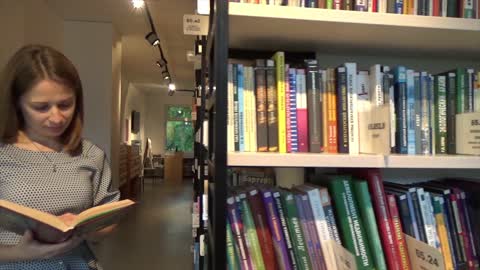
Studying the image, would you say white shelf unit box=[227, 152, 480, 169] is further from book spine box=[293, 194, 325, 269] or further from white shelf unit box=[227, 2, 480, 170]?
book spine box=[293, 194, 325, 269]

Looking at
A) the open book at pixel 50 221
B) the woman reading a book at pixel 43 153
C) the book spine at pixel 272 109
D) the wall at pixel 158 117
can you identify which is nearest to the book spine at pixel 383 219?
the book spine at pixel 272 109

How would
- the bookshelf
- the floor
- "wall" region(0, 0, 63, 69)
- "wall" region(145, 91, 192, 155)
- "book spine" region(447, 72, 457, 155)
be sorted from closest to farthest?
1. the bookshelf
2. "book spine" region(447, 72, 457, 155)
3. "wall" region(0, 0, 63, 69)
4. the floor
5. "wall" region(145, 91, 192, 155)

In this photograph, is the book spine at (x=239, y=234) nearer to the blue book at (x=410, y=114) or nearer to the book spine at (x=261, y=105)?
the book spine at (x=261, y=105)

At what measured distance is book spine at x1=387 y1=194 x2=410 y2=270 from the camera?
992 mm

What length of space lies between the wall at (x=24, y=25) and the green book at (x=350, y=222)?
8.92 ft

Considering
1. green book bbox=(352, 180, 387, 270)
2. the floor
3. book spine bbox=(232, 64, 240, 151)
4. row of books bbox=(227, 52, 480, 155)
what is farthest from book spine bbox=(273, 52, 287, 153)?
the floor

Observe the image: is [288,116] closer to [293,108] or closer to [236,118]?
[293,108]

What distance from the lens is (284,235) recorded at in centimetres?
97

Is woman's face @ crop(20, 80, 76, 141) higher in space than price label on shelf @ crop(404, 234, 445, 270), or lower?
higher

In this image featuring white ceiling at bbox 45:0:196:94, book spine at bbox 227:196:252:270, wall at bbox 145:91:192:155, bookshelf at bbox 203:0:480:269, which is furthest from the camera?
wall at bbox 145:91:192:155

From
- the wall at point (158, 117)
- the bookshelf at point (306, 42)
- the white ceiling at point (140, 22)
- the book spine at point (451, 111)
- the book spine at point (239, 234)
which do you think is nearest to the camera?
the bookshelf at point (306, 42)

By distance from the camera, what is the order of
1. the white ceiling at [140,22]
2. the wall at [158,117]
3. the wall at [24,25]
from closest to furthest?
the wall at [24,25]
the white ceiling at [140,22]
the wall at [158,117]

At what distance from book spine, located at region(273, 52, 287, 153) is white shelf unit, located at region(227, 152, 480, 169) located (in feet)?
0.22

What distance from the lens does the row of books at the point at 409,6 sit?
98 cm
